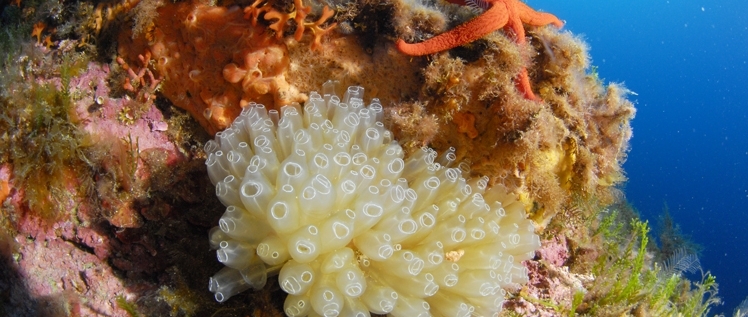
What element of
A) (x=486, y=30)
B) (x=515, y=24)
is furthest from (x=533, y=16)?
(x=486, y=30)

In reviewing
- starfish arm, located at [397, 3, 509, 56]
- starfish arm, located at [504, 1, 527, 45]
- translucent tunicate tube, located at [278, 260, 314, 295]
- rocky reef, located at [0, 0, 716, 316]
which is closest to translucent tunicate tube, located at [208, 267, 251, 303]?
rocky reef, located at [0, 0, 716, 316]

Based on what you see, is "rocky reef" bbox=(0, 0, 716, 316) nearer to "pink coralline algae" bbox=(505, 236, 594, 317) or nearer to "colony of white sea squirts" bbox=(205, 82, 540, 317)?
"pink coralline algae" bbox=(505, 236, 594, 317)

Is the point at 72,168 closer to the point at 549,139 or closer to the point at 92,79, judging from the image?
the point at 92,79

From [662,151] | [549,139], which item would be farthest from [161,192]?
[662,151]

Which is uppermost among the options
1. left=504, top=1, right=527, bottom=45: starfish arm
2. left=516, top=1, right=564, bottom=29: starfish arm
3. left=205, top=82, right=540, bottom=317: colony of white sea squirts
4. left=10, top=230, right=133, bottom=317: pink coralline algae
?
left=516, top=1, right=564, bottom=29: starfish arm

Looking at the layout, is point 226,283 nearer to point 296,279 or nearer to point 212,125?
point 296,279

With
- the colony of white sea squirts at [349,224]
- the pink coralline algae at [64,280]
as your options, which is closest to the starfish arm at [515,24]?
the colony of white sea squirts at [349,224]

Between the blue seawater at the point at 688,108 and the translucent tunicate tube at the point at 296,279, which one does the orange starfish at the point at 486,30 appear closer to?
the translucent tunicate tube at the point at 296,279

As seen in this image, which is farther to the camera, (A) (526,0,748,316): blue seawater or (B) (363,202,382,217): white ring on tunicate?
(A) (526,0,748,316): blue seawater

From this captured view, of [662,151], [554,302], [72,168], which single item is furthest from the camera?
[662,151]
